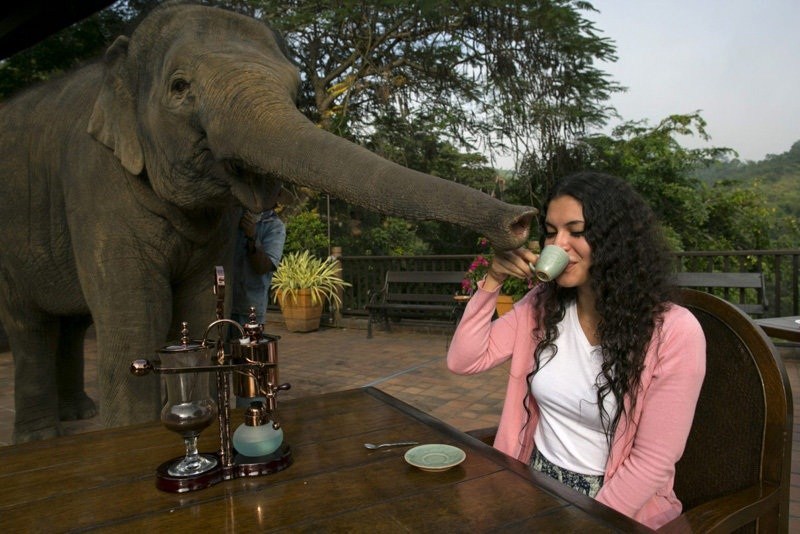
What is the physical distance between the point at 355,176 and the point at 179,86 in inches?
33.5

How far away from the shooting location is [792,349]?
5.39 m

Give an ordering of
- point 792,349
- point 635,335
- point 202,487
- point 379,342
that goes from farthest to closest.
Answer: point 379,342, point 792,349, point 635,335, point 202,487

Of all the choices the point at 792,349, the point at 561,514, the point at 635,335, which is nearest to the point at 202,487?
the point at 561,514

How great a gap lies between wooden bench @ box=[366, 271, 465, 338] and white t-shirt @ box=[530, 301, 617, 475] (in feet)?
18.2

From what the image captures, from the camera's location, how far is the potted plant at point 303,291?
8.23 meters

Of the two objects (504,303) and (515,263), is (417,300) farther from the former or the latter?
(515,263)

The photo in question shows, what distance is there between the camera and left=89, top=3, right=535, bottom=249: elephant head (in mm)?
1551

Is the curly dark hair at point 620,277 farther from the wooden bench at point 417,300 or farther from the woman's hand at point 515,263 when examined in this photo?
the wooden bench at point 417,300

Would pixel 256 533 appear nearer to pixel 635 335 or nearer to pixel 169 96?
pixel 635 335

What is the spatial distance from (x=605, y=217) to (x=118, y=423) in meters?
1.81

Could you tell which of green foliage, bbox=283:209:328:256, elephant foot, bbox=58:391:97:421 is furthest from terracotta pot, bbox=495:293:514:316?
elephant foot, bbox=58:391:97:421

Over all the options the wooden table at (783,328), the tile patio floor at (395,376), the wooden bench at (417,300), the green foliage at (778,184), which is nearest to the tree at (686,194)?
the green foliage at (778,184)

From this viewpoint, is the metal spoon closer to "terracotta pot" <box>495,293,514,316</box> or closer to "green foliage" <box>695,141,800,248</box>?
"terracotta pot" <box>495,293,514,316</box>

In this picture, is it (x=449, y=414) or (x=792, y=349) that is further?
(x=792, y=349)
